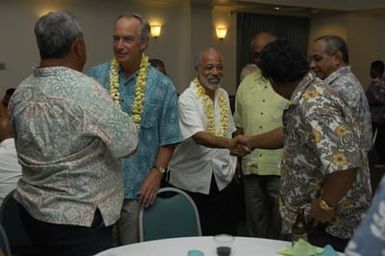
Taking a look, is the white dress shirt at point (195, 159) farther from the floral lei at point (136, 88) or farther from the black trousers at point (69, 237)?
the black trousers at point (69, 237)

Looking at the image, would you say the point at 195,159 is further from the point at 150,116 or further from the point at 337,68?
the point at 337,68

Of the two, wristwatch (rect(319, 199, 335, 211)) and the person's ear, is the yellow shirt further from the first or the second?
the person's ear

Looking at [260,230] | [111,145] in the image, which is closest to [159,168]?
[111,145]

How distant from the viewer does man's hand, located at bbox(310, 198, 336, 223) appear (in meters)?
2.47

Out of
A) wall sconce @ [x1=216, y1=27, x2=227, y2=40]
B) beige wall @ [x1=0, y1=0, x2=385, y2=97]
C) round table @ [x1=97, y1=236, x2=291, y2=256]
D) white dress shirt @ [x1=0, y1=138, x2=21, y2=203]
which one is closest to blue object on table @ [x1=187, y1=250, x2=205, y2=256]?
round table @ [x1=97, y1=236, x2=291, y2=256]

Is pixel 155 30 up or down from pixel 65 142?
up

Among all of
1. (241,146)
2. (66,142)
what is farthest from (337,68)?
(66,142)

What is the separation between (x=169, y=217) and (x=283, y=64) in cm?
101

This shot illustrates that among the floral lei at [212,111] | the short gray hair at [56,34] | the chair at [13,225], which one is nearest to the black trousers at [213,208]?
the floral lei at [212,111]

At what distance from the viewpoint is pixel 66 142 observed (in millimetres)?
2363

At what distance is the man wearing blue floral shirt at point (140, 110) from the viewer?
305cm

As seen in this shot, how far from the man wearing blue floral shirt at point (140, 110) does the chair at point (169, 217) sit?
0.05 metres

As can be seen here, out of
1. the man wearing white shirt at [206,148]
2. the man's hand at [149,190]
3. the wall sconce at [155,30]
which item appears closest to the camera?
the man's hand at [149,190]

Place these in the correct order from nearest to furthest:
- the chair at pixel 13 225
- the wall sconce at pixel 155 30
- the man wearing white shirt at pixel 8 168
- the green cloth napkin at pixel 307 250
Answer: the green cloth napkin at pixel 307 250
the chair at pixel 13 225
the man wearing white shirt at pixel 8 168
the wall sconce at pixel 155 30
